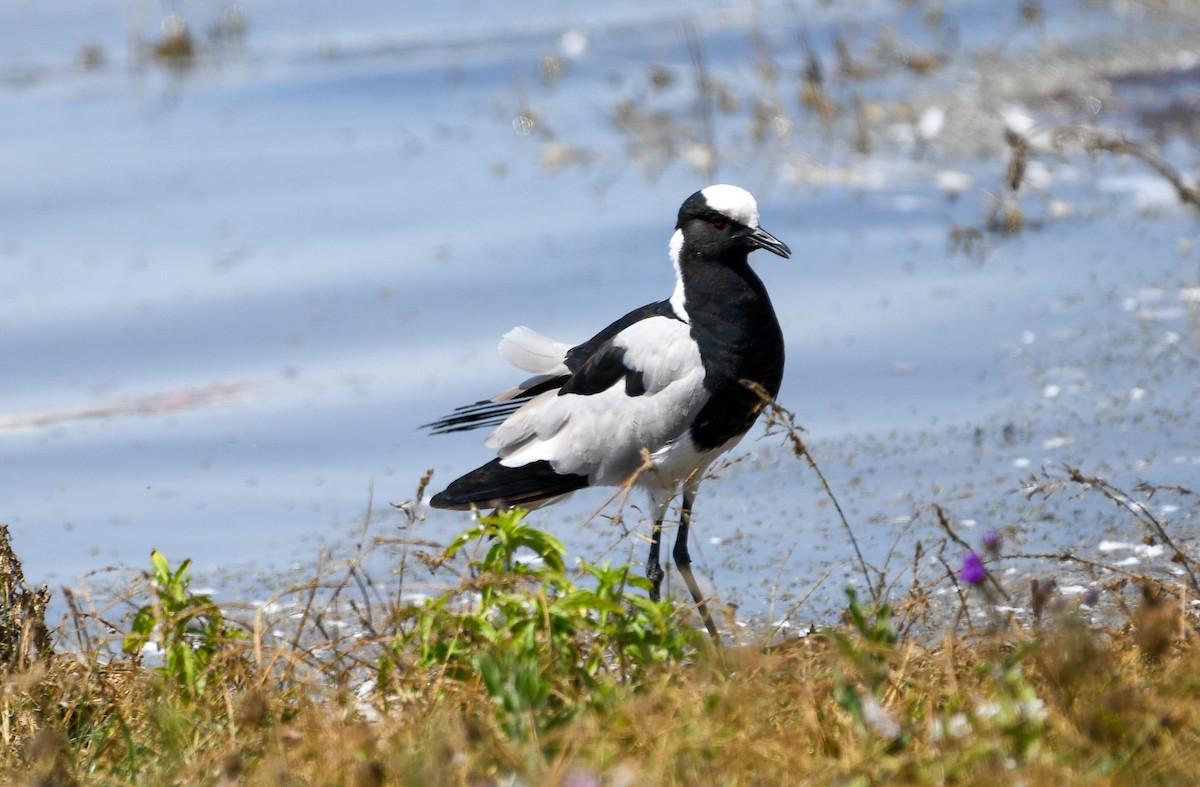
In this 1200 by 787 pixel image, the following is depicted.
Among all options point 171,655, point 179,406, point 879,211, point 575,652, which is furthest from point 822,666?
point 879,211

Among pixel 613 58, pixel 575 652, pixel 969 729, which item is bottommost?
pixel 969 729

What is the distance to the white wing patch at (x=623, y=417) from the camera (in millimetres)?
4164

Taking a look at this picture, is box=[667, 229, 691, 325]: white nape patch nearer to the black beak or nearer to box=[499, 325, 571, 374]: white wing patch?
the black beak

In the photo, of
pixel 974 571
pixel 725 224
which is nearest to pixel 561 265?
pixel 725 224

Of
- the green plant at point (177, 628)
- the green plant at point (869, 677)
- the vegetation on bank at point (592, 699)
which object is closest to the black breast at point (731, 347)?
the vegetation on bank at point (592, 699)

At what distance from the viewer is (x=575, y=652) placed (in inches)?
119

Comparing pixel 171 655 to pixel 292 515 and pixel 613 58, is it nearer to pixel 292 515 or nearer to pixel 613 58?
pixel 292 515

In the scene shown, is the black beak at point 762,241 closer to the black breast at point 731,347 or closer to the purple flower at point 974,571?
the black breast at point 731,347

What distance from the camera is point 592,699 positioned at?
113 inches

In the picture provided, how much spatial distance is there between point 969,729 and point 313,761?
45.6 inches

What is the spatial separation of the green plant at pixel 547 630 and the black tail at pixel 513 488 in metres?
1.19

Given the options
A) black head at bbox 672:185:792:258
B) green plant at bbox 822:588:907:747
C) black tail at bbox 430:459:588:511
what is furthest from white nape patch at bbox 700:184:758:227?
green plant at bbox 822:588:907:747

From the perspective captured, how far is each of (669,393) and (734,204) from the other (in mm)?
553

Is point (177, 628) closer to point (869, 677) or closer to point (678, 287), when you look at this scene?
point (869, 677)
